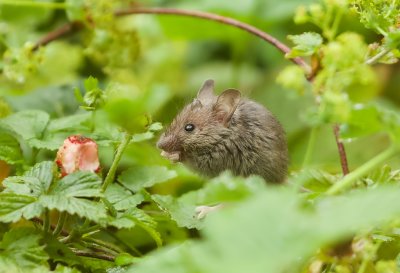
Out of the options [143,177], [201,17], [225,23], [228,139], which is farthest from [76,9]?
[143,177]

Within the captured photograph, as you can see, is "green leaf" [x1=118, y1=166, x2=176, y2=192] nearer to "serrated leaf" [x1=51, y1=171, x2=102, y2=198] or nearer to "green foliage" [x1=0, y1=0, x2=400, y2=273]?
"green foliage" [x1=0, y1=0, x2=400, y2=273]

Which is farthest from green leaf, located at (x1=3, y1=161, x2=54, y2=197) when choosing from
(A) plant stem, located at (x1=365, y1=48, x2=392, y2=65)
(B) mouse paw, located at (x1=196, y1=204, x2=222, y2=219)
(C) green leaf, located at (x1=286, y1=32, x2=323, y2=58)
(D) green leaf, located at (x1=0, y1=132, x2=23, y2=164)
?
(A) plant stem, located at (x1=365, y1=48, x2=392, y2=65)

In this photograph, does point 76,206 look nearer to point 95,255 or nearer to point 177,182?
point 95,255

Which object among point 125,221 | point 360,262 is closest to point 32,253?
point 125,221

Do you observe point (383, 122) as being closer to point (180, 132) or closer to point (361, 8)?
point (361, 8)

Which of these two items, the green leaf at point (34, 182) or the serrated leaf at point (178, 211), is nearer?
the green leaf at point (34, 182)

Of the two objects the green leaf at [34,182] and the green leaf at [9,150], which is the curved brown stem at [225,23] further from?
the green leaf at [9,150]

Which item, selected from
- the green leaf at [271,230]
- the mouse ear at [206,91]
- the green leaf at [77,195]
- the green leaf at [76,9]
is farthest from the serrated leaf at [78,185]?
the green leaf at [76,9]
